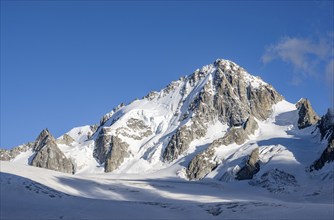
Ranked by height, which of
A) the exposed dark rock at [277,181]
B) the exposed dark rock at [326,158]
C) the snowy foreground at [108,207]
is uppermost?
the exposed dark rock at [326,158]

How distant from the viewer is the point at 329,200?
153 m

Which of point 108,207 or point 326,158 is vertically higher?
point 326,158

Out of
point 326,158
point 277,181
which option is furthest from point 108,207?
point 326,158

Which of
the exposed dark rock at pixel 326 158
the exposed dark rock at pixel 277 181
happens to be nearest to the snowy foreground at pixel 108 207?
the exposed dark rock at pixel 277 181

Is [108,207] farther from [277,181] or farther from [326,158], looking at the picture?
[326,158]

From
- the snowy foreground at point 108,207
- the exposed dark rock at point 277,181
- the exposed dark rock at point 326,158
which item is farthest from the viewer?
the exposed dark rock at point 326,158

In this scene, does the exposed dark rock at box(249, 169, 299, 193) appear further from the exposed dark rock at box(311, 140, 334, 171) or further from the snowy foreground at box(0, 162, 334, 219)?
the snowy foreground at box(0, 162, 334, 219)

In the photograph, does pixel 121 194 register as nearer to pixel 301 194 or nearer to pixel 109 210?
pixel 109 210

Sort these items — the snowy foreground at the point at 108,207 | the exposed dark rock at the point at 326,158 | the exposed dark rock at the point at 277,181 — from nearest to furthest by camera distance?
the snowy foreground at the point at 108,207 < the exposed dark rock at the point at 277,181 < the exposed dark rock at the point at 326,158

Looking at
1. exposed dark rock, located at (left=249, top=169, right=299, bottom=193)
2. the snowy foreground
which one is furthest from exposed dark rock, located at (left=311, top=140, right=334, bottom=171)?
the snowy foreground

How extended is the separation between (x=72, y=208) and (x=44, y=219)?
31.5ft

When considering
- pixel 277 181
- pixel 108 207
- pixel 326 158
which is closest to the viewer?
pixel 108 207

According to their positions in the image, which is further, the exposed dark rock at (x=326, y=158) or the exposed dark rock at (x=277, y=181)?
the exposed dark rock at (x=326, y=158)

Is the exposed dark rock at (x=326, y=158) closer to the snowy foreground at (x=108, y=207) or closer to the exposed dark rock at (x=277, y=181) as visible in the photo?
the exposed dark rock at (x=277, y=181)
